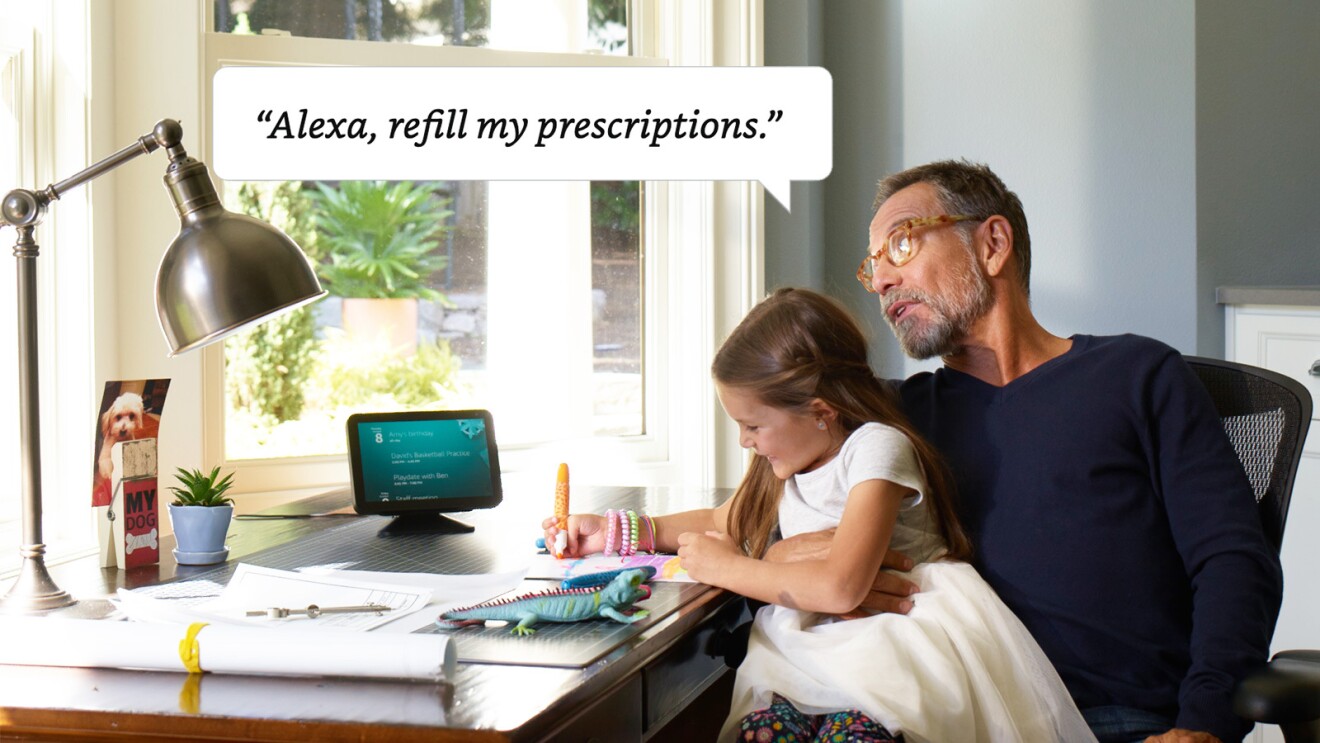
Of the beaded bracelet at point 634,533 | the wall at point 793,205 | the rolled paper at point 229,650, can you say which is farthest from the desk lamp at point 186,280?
the wall at point 793,205

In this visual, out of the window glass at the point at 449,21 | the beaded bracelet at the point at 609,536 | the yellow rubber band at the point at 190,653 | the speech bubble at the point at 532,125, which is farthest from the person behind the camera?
the speech bubble at the point at 532,125

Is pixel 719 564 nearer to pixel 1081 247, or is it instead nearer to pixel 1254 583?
pixel 1254 583

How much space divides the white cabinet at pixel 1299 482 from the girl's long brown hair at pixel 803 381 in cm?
124

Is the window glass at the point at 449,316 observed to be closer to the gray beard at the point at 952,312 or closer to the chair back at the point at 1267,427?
the gray beard at the point at 952,312

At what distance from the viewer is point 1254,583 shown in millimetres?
1435

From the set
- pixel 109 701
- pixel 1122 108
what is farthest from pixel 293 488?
pixel 1122 108

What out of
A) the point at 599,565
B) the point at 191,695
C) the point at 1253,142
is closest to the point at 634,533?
the point at 599,565

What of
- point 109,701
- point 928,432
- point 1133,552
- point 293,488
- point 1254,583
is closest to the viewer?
point 109,701

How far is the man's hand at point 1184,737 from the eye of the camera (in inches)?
52.2

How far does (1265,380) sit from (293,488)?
1.93m

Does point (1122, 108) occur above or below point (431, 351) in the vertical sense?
above

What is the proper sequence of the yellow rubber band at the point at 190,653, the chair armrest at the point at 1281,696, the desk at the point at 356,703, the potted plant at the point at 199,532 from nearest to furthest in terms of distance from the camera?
the desk at the point at 356,703 < the yellow rubber band at the point at 190,653 < the chair armrest at the point at 1281,696 < the potted plant at the point at 199,532

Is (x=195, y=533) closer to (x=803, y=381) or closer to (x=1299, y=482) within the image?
(x=803, y=381)

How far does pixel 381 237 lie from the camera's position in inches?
113
